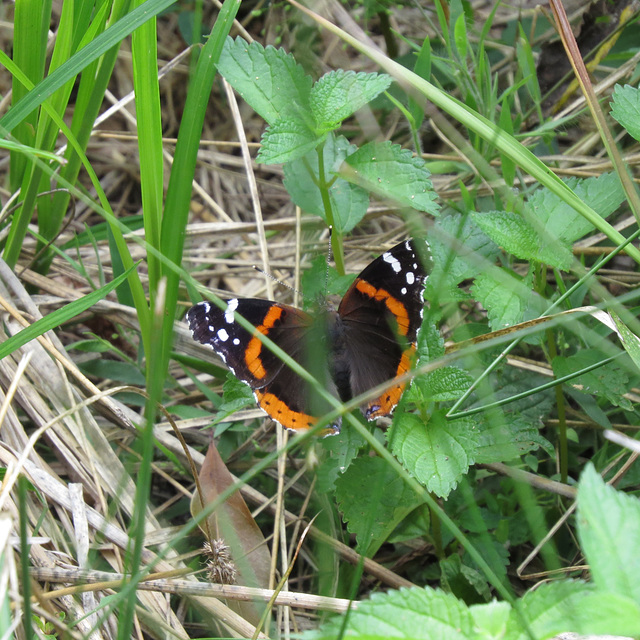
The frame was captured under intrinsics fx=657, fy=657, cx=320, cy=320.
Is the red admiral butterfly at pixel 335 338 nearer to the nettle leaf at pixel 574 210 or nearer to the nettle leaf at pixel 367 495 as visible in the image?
the nettle leaf at pixel 367 495

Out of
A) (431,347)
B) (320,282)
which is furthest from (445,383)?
(320,282)

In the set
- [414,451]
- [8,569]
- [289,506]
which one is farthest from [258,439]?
[8,569]

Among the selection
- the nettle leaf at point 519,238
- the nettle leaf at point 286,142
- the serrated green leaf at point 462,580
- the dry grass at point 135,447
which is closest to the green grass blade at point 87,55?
the nettle leaf at point 286,142

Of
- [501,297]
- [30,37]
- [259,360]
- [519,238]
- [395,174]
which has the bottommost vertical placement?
[259,360]

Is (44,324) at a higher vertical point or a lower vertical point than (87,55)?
lower

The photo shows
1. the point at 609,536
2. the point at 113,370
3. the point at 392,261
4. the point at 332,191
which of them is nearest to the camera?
the point at 609,536

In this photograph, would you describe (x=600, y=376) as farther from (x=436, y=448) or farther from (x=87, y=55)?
(x=87, y=55)

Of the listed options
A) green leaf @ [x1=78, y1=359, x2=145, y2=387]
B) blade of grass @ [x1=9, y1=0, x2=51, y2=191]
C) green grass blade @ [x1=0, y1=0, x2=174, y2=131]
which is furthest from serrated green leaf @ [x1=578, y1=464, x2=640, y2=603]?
blade of grass @ [x1=9, y1=0, x2=51, y2=191]
